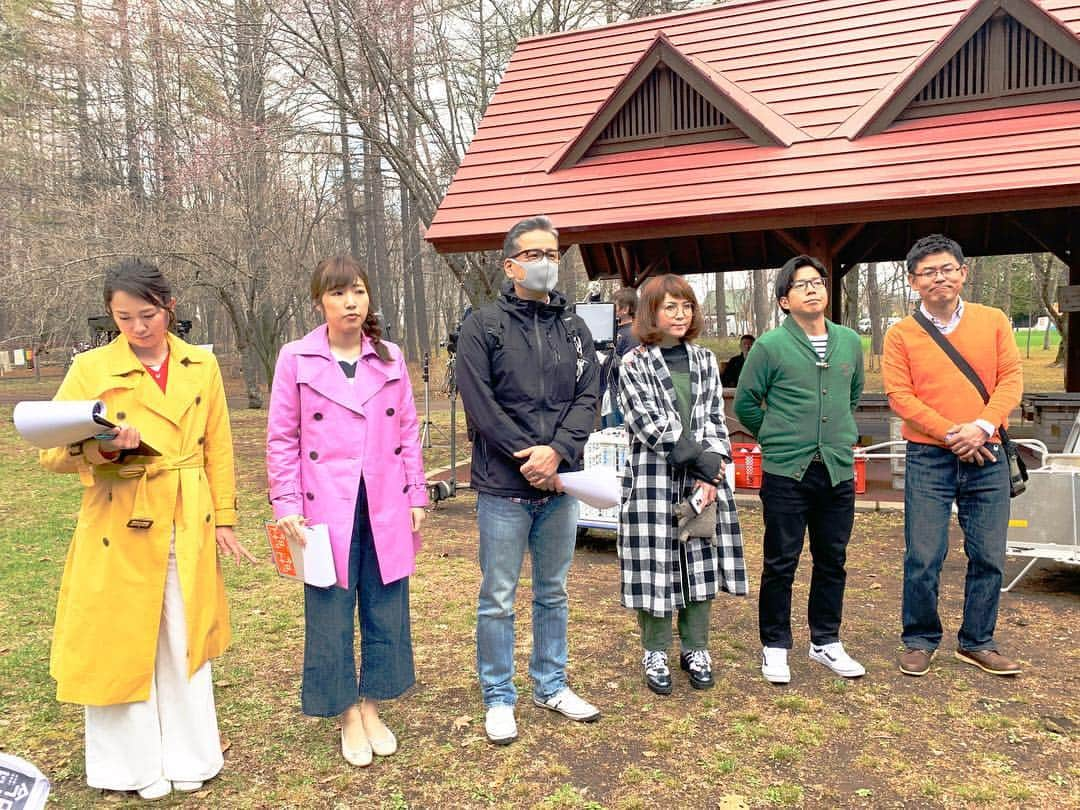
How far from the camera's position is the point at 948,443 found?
3902 millimetres

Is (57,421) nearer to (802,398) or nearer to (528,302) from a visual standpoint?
(528,302)

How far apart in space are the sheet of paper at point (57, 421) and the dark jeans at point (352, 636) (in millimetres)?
963

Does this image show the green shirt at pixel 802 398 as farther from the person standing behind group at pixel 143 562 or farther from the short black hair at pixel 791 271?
the person standing behind group at pixel 143 562

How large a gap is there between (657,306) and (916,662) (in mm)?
2158

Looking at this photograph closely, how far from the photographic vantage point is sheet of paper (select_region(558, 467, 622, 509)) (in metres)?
3.32

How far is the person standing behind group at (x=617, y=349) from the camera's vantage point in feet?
23.1

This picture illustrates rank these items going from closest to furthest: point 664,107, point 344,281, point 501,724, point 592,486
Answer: point 344,281, point 592,486, point 501,724, point 664,107

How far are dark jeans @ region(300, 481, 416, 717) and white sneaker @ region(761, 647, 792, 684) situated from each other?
173cm

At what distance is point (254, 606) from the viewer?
5348 millimetres

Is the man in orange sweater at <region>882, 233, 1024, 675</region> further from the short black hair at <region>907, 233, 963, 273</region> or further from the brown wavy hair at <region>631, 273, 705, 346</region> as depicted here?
the brown wavy hair at <region>631, 273, 705, 346</region>

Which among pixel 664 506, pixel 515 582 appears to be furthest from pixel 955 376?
pixel 515 582

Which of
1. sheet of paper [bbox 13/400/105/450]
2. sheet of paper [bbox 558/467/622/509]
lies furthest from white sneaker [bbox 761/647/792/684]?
sheet of paper [bbox 13/400/105/450]

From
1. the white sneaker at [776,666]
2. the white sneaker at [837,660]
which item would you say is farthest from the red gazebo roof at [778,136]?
the white sneaker at [776,666]

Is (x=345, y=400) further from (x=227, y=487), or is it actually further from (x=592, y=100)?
(x=592, y=100)
